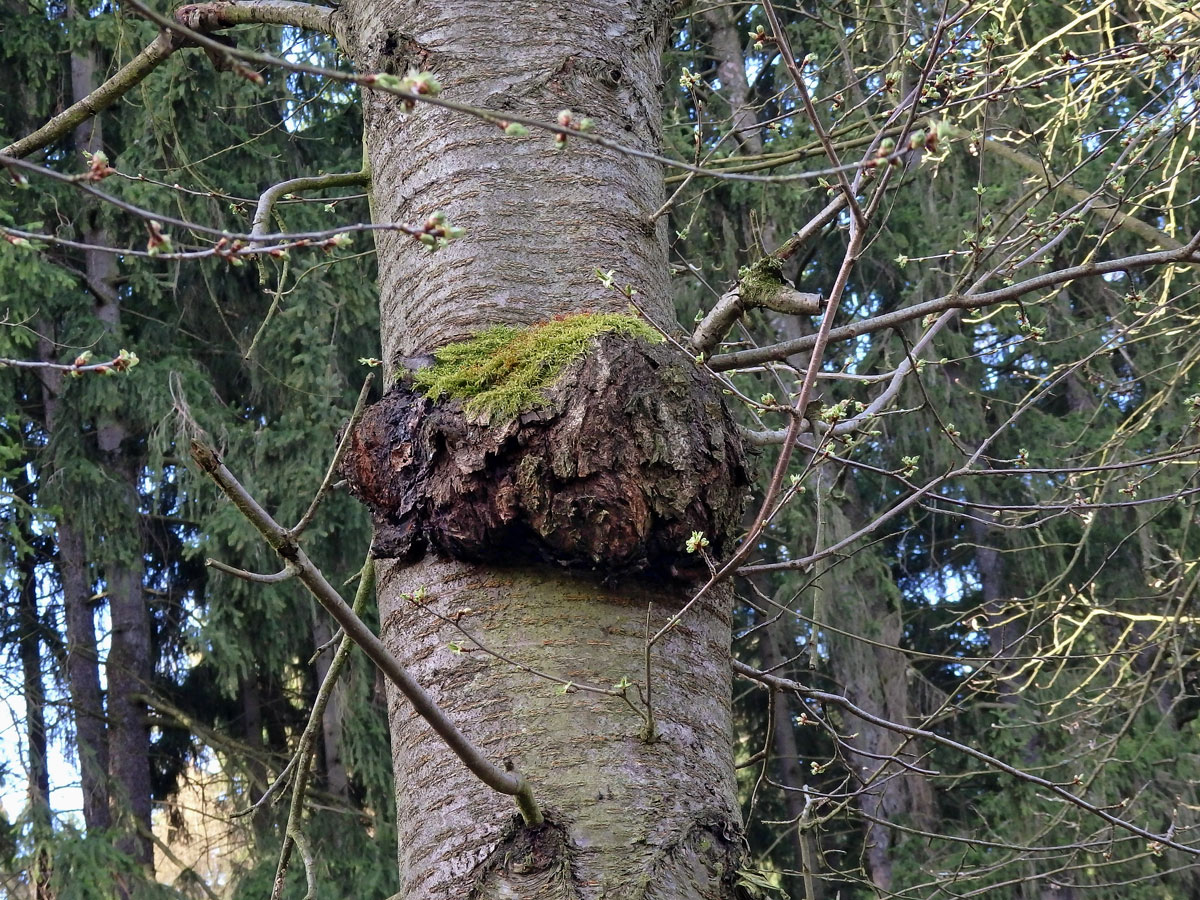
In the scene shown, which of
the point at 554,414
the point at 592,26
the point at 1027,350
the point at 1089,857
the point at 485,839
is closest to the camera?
the point at 485,839

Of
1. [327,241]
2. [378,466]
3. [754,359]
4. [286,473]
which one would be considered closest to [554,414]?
[378,466]

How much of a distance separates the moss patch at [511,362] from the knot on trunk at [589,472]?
0.6 inches

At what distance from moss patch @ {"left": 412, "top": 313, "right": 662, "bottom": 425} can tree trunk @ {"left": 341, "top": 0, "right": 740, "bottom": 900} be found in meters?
0.04

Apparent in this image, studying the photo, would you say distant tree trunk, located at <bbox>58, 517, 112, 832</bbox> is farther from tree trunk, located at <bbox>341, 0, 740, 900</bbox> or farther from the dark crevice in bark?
the dark crevice in bark

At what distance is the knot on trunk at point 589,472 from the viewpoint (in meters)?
1.52

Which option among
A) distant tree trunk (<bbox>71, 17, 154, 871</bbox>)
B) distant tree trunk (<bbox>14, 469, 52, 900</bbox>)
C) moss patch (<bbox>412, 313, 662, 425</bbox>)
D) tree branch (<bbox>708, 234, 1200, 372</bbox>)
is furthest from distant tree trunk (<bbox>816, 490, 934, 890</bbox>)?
moss patch (<bbox>412, 313, 662, 425</bbox>)

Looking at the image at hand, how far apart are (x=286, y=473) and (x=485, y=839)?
6.60m

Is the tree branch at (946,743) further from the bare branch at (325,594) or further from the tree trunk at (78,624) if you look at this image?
the tree trunk at (78,624)

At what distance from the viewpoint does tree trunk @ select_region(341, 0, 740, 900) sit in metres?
1.42


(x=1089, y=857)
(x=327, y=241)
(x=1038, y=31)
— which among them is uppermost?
(x=1038, y=31)

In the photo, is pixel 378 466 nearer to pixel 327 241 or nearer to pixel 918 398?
pixel 327 241

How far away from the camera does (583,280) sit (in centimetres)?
179

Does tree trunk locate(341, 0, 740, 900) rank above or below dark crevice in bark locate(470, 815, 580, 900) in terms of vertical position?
above

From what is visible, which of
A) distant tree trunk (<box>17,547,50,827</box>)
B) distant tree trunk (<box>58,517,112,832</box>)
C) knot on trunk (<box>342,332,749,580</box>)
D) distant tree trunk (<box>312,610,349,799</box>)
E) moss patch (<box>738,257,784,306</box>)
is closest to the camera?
knot on trunk (<box>342,332,749,580</box>)
